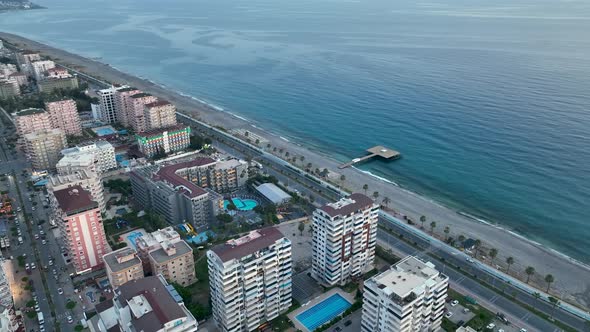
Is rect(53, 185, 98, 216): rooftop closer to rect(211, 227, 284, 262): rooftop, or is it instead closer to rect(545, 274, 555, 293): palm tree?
rect(211, 227, 284, 262): rooftop

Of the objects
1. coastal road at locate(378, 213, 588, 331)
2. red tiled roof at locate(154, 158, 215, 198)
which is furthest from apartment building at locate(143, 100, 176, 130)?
coastal road at locate(378, 213, 588, 331)

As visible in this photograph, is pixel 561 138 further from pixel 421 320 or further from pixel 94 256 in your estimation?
pixel 94 256

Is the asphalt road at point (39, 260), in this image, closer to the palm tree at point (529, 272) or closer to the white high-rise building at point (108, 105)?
the white high-rise building at point (108, 105)

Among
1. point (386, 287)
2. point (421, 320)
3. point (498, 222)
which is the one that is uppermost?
point (386, 287)

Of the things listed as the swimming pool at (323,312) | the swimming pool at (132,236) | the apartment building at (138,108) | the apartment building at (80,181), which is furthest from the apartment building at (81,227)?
the apartment building at (138,108)

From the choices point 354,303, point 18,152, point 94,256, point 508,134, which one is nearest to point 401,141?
point 508,134

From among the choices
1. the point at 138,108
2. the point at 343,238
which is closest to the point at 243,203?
the point at 343,238

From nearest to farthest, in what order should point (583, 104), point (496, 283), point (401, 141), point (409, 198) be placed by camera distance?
point (496, 283) → point (409, 198) → point (401, 141) → point (583, 104)
